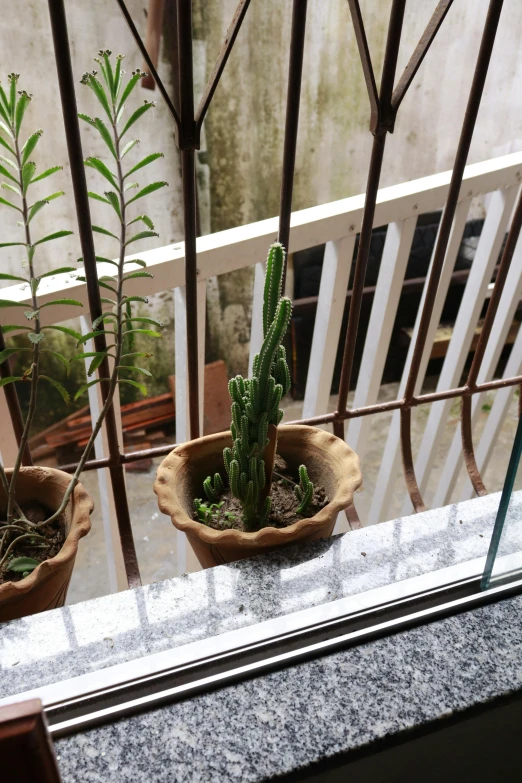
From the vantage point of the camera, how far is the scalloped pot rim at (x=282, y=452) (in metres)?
0.90

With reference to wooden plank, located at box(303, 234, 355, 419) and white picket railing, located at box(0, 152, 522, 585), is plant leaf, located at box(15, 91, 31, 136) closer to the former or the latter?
white picket railing, located at box(0, 152, 522, 585)

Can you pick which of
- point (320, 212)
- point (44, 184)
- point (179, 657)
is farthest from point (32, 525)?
point (44, 184)

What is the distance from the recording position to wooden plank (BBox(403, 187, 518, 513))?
1609mm

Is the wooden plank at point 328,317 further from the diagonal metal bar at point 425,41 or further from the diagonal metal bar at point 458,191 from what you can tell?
the diagonal metal bar at point 425,41

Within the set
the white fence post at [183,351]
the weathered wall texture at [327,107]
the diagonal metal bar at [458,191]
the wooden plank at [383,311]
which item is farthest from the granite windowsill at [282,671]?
the weathered wall texture at [327,107]

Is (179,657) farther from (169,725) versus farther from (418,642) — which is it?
(418,642)

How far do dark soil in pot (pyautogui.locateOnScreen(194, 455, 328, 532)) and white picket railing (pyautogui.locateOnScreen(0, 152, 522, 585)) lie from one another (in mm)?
421

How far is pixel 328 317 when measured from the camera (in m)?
1.49

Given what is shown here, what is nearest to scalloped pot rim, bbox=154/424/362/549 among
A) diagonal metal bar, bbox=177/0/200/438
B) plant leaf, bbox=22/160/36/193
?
diagonal metal bar, bbox=177/0/200/438

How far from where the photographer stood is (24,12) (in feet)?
9.66

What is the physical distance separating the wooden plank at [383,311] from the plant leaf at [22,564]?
0.94 metres

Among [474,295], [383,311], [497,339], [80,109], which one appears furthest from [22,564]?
[80,109]

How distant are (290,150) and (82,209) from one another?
0.99 feet

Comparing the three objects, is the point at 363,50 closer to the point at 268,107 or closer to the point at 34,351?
the point at 34,351
